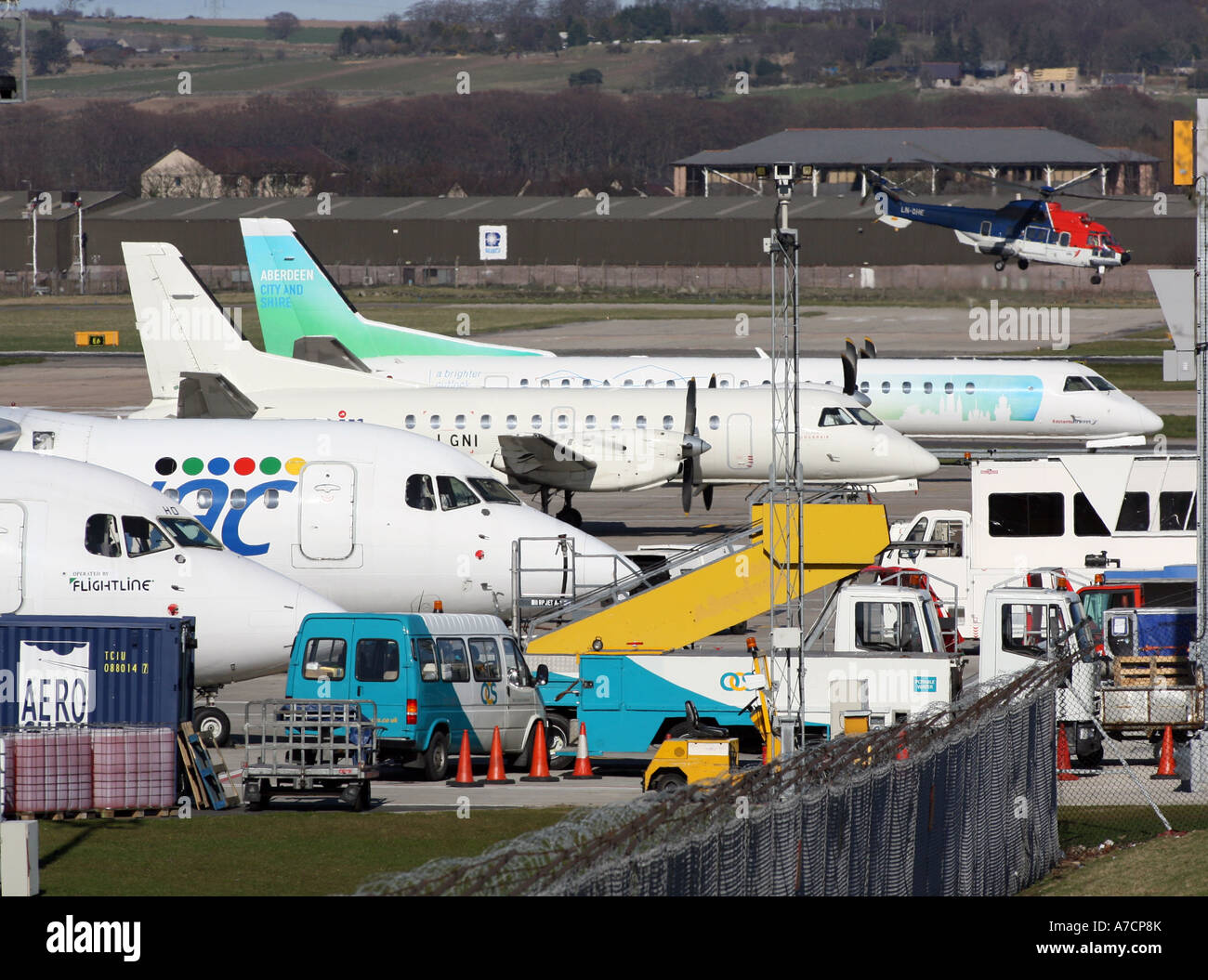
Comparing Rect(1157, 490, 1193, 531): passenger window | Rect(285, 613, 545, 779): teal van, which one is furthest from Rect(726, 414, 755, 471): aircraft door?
Rect(285, 613, 545, 779): teal van

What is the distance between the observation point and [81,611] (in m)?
21.3

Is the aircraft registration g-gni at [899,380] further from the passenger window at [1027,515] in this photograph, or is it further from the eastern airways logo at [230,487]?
the eastern airways logo at [230,487]

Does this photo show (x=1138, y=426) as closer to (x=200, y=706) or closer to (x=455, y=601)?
(x=455, y=601)

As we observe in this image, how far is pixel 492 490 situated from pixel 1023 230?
205 feet

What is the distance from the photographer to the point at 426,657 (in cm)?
2098

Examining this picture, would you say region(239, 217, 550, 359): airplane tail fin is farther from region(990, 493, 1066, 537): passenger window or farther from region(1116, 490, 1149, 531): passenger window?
region(1116, 490, 1149, 531): passenger window

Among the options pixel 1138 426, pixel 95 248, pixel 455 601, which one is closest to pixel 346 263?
pixel 95 248

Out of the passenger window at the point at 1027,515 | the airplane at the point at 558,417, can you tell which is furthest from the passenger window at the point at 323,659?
the airplane at the point at 558,417

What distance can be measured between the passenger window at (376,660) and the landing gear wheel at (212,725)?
304cm

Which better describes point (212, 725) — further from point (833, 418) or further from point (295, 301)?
point (295, 301)

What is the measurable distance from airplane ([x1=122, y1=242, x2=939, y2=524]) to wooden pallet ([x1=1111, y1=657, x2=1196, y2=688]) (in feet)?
58.1

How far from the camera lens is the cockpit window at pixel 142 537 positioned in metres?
21.6

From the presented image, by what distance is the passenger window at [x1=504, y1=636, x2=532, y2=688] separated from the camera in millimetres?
22328
